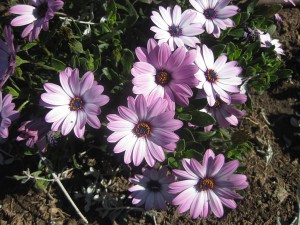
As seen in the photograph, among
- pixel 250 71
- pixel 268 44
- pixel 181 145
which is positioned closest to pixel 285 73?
pixel 268 44

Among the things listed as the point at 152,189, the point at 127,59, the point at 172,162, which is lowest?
the point at 152,189

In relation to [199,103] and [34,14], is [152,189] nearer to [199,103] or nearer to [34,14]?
[199,103]


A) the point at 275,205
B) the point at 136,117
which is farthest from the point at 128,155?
the point at 275,205

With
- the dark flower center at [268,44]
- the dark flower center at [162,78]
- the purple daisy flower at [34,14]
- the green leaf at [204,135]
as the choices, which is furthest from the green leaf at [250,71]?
the purple daisy flower at [34,14]

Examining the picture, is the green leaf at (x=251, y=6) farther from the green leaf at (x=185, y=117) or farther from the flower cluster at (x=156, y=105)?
the green leaf at (x=185, y=117)

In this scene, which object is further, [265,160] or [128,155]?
[265,160]

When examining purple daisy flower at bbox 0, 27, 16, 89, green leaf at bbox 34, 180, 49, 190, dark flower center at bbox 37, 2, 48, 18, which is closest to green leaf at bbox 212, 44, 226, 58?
dark flower center at bbox 37, 2, 48, 18

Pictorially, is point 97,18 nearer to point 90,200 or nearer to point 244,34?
point 244,34
